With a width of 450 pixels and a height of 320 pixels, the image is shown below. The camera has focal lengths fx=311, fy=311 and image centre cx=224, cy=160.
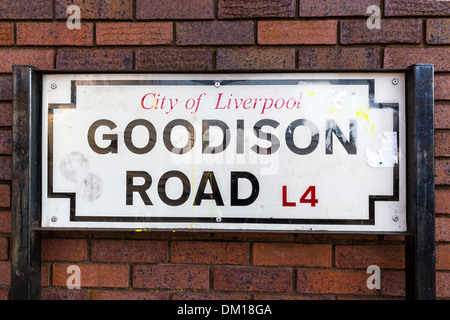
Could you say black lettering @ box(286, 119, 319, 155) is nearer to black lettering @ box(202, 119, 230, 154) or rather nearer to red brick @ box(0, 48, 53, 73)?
black lettering @ box(202, 119, 230, 154)

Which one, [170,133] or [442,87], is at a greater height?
[442,87]

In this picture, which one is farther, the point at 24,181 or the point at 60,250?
the point at 60,250

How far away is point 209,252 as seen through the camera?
118 cm

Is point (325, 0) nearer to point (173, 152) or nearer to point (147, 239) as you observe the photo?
point (173, 152)

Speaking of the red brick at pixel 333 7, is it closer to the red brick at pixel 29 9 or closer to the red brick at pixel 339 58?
the red brick at pixel 339 58

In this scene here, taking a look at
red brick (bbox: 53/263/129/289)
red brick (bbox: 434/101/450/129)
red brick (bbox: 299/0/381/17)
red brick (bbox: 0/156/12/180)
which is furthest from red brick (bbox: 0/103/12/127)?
red brick (bbox: 434/101/450/129)

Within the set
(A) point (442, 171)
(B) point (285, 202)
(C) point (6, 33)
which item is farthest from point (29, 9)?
(A) point (442, 171)

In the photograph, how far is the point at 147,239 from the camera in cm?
119

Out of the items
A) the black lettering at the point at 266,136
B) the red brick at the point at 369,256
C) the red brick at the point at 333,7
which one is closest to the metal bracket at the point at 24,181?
the black lettering at the point at 266,136

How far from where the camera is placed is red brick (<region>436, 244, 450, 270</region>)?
1.12 metres

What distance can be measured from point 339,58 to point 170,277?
1.03 meters

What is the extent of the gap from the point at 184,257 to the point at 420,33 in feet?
3.92

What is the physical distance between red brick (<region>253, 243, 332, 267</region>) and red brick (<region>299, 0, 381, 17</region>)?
33.7 inches

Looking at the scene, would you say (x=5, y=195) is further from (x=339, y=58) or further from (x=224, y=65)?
(x=339, y=58)
